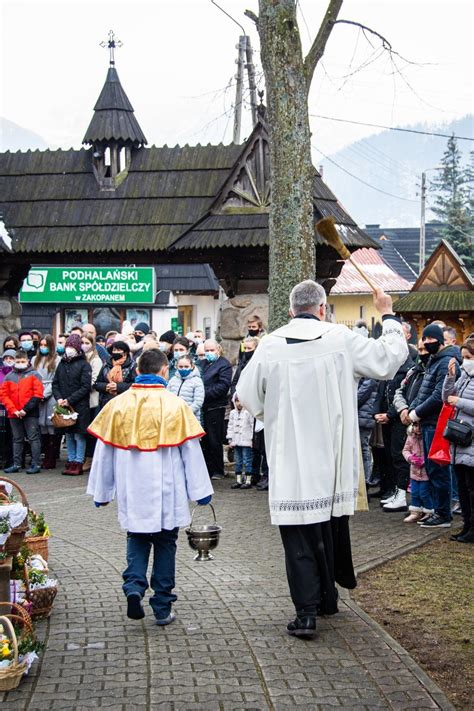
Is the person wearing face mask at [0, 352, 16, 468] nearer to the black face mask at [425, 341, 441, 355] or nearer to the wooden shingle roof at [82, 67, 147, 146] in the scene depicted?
the wooden shingle roof at [82, 67, 147, 146]

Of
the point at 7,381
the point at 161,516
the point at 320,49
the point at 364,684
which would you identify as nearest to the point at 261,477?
the point at 7,381

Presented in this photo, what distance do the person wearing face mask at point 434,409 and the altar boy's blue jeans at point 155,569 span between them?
434 cm

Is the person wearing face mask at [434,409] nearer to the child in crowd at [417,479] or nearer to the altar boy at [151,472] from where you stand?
the child in crowd at [417,479]

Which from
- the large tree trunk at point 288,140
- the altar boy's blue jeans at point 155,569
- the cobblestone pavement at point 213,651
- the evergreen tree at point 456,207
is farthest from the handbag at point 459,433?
the evergreen tree at point 456,207

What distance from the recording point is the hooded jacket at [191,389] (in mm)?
14883

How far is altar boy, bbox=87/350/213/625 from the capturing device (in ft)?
25.6

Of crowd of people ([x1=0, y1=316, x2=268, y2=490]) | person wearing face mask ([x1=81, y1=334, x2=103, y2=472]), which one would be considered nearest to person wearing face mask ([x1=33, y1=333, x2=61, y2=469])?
crowd of people ([x1=0, y1=316, x2=268, y2=490])

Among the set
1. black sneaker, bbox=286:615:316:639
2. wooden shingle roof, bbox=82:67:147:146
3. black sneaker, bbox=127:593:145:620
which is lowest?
black sneaker, bbox=286:615:316:639

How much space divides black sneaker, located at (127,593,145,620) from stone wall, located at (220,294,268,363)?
10415 mm

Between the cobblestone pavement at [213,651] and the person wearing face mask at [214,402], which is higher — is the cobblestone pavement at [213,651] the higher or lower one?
the lower one

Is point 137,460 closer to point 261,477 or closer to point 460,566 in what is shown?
point 460,566

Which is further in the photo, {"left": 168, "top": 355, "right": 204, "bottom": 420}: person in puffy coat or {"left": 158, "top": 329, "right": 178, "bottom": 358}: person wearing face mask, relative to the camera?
{"left": 158, "top": 329, "right": 178, "bottom": 358}: person wearing face mask

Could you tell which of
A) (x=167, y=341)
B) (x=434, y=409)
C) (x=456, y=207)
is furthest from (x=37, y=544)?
(x=456, y=207)

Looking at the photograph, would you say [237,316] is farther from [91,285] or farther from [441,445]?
[441,445]
